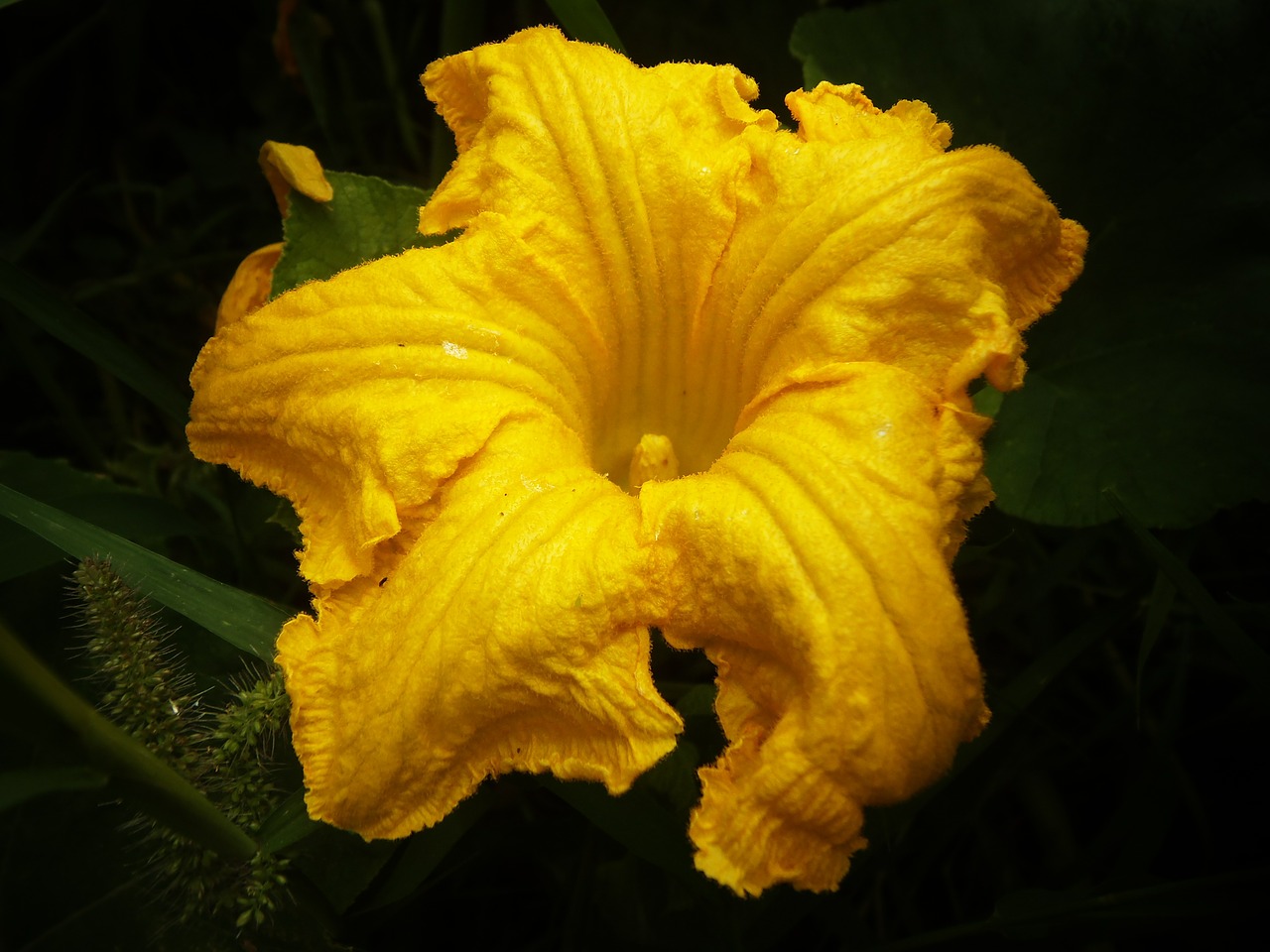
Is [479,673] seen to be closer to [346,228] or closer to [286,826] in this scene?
[286,826]

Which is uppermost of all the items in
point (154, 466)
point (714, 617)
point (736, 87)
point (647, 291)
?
point (736, 87)

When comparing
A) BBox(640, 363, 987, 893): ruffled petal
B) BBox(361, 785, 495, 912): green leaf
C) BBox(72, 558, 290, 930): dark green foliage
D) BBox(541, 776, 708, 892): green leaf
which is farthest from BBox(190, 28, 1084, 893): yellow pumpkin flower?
BBox(361, 785, 495, 912): green leaf

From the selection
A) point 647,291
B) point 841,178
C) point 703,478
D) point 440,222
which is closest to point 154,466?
point 440,222

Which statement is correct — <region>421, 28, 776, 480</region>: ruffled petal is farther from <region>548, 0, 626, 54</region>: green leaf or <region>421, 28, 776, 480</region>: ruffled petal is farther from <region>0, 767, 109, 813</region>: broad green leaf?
<region>0, 767, 109, 813</region>: broad green leaf

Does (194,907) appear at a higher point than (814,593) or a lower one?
lower

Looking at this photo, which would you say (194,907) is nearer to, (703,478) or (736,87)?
(703,478)

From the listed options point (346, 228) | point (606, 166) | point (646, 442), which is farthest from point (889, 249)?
point (346, 228)

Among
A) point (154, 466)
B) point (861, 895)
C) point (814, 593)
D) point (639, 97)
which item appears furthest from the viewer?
point (154, 466)
